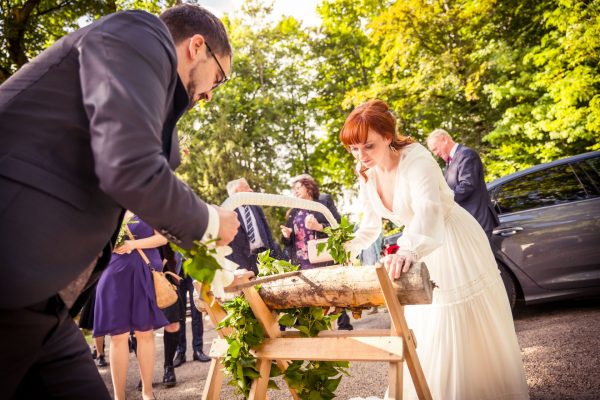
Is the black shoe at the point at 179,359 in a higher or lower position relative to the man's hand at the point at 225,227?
lower

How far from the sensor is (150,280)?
13.1 ft

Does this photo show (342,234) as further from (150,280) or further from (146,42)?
(150,280)

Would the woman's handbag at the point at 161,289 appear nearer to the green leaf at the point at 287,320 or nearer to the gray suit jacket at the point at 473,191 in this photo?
the green leaf at the point at 287,320

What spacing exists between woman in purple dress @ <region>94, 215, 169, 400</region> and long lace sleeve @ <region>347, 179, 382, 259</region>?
6.92 ft

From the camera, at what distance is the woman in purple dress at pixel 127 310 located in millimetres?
3584

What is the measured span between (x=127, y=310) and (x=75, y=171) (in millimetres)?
2964

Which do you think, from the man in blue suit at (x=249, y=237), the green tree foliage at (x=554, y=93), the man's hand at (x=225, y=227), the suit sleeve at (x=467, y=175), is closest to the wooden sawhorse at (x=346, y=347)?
the man's hand at (x=225, y=227)

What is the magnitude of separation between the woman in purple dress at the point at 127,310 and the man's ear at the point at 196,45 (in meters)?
2.79

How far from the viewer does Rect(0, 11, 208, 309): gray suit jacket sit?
103 cm

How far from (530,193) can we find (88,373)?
199 inches

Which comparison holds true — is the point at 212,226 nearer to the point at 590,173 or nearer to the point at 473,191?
the point at 473,191

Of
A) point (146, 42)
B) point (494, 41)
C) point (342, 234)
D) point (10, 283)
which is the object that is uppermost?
point (494, 41)

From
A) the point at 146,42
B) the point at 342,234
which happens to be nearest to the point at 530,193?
the point at 342,234

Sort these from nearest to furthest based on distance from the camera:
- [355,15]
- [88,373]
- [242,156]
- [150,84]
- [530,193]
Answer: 1. [150,84]
2. [88,373]
3. [530,193]
4. [355,15]
5. [242,156]
